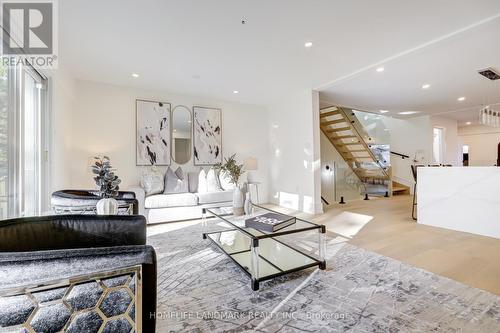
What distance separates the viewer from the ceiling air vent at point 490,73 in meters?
3.63

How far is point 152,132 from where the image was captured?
473 centimetres

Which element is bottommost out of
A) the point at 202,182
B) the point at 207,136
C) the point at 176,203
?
the point at 176,203

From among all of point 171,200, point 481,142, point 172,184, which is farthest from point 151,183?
point 481,142

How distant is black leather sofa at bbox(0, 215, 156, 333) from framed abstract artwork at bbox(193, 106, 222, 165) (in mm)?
3919

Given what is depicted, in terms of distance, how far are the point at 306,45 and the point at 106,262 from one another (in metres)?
3.14

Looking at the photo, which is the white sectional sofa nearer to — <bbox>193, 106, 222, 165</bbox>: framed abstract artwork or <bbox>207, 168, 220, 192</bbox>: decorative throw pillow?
<bbox>207, 168, 220, 192</bbox>: decorative throw pillow

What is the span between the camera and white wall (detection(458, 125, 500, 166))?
27.7ft

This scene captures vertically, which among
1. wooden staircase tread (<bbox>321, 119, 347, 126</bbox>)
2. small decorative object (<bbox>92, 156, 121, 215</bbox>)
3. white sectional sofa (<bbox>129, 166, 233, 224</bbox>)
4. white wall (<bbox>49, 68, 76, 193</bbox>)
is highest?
wooden staircase tread (<bbox>321, 119, 347, 126</bbox>)

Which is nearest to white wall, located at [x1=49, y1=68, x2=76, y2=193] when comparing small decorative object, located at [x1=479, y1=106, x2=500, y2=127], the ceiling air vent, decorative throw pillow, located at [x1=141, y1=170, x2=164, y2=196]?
decorative throw pillow, located at [x1=141, y1=170, x2=164, y2=196]

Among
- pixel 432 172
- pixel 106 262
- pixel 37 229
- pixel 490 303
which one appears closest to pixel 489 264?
pixel 490 303

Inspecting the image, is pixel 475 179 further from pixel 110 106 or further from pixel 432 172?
pixel 110 106

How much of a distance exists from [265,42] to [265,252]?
255 centimetres

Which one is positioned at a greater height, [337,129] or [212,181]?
[337,129]

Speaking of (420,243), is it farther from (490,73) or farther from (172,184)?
(172,184)
